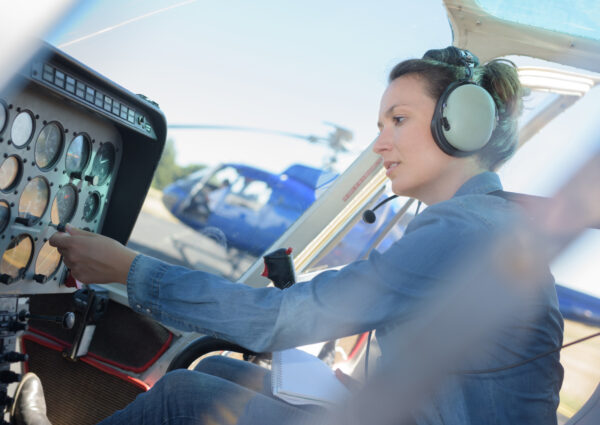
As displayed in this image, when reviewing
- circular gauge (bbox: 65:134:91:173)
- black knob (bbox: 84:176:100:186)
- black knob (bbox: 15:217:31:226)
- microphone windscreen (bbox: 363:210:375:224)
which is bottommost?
black knob (bbox: 15:217:31:226)

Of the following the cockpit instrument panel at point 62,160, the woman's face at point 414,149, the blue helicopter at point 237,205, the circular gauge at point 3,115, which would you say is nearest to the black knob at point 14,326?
the cockpit instrument panel at point 62,160

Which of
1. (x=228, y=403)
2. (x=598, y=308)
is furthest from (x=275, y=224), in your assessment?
(x=228, y=403)

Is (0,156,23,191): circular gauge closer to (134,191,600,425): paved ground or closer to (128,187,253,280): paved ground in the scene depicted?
(134,191,600,425): paved ground

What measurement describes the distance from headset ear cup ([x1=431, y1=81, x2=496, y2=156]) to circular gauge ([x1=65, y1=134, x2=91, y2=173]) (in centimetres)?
91

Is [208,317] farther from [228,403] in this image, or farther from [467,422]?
[467,422]

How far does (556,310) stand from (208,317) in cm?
64

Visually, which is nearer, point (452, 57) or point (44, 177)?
point (452, 57)

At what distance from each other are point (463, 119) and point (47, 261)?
3.63 feet

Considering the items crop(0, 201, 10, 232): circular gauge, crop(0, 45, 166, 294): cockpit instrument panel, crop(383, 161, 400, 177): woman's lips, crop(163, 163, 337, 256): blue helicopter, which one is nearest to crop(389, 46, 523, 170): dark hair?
crop(383, 161, 400, 177): woman's lips

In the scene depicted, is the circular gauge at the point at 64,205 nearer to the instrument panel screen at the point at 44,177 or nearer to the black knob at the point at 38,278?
the instrument panel screen at the point at 44,177

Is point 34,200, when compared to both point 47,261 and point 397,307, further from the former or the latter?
point 397,307

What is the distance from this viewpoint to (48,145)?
4.00ft

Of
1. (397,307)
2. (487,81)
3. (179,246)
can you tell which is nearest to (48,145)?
(397,307)

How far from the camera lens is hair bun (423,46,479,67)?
1089 mm
